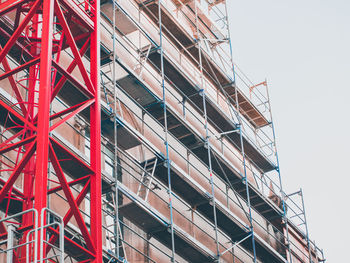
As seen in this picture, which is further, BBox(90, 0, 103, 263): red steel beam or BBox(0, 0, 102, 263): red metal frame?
BBox(90, 0, 103, 263): red steel beam

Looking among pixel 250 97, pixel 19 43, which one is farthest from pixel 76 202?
pixel 250 97

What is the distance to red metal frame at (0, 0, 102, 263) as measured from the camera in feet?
37.7

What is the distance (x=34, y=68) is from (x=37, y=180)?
4372 mm

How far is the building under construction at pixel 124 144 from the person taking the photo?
1224 centimetres

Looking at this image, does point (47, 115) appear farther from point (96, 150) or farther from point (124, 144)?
point (124, 144)

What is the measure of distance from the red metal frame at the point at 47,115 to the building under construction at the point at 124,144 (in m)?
0.02

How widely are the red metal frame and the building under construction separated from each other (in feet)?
0.08

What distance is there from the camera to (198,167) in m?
22.7

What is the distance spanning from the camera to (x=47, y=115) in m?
11.6

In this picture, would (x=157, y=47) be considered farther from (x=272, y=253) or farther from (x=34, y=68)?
(x=272, y=253)

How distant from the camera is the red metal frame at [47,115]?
11.5 meters

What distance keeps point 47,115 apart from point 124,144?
6.46 metres

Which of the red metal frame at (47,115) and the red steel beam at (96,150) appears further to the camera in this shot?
the red steel beam at (96,150)

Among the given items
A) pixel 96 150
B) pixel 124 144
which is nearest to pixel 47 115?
pixel 96 150
